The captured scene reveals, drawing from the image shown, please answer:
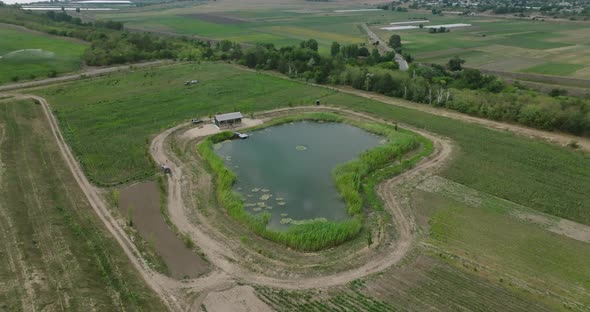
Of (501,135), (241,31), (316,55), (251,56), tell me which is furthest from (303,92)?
(241,31)

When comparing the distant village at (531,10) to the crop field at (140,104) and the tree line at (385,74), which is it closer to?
the tree line at (385,74)

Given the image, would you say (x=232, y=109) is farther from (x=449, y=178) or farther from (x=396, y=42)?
(x=396, y=42)

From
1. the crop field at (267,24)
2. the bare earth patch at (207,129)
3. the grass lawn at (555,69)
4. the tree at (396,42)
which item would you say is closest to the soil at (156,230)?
the bare earth patch at (207,129)

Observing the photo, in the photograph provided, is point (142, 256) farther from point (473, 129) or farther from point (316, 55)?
point (316, 55)

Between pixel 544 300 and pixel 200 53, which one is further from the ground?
pixel 200 53

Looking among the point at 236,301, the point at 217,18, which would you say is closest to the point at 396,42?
the point at 217,18

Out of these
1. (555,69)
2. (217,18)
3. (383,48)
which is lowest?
(555,69)
